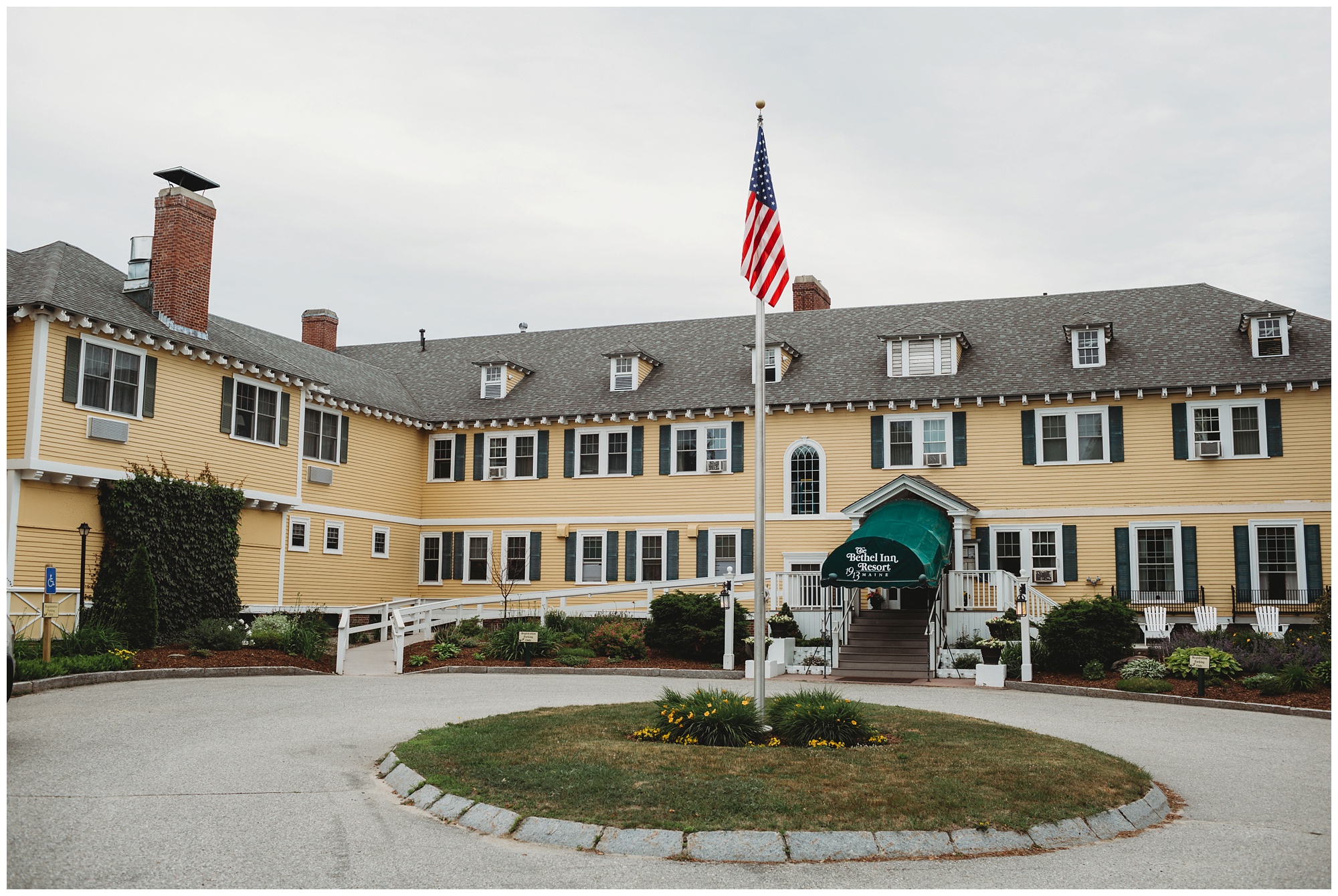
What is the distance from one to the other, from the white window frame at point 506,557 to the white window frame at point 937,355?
11515mm

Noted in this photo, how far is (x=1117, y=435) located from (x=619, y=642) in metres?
13.7

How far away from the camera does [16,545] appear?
20875 mm

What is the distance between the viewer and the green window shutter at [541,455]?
32.4 m

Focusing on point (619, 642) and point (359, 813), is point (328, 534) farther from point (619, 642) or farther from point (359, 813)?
point (359, 813)

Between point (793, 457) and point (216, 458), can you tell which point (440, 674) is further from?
point (793, 457)

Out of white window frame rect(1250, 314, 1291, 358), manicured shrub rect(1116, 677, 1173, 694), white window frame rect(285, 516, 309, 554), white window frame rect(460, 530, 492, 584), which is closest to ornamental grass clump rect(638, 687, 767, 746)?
manicured shrub rect(1116, 677, 1173, 694)

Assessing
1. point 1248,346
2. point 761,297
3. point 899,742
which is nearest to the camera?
point 899,742

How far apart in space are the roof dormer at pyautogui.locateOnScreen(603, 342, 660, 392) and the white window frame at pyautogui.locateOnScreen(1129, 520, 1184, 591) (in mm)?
14148

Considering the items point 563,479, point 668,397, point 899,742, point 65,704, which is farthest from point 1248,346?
point 65,704

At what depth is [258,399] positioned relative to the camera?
88.0ft

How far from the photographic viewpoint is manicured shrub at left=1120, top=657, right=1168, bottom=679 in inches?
777

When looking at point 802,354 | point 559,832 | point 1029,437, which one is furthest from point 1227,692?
point 802,354

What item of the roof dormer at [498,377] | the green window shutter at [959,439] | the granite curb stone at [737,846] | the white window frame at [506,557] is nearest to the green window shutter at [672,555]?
the white window frame at [506,557]

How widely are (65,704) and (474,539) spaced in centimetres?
1813
